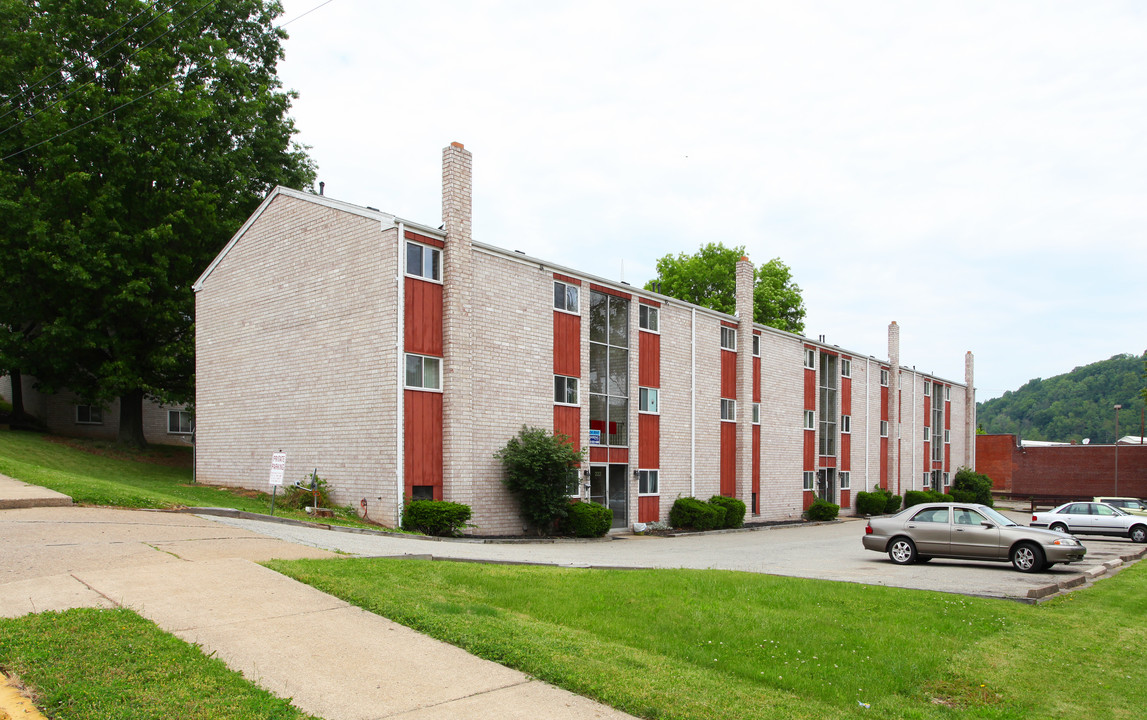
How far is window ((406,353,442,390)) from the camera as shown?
21189 mm

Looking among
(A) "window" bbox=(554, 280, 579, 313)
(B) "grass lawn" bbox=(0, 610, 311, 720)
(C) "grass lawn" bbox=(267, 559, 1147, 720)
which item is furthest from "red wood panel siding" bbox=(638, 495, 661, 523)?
(B) "grass lawn" bbox=(0, 610, 311, 720)

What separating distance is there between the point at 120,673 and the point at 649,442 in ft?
77.6

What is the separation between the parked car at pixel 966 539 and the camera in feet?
55.2

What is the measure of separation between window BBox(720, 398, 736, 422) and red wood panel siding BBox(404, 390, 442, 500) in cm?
1550

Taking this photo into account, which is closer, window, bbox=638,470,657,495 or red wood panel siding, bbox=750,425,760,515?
window, bbox=638,470,657,495

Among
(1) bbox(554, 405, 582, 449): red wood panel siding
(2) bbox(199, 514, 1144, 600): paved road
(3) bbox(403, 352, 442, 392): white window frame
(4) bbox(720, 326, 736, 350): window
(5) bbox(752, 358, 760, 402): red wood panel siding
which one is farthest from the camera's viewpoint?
(5) bbox(752, 358, 760, 402): red wood panel siding

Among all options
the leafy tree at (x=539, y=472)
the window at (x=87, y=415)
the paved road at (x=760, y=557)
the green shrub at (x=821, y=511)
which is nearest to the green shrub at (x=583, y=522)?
the leafy tree at (x=539, y=472)

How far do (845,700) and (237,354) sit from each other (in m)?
24.1

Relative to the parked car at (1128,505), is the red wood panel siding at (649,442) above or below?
above

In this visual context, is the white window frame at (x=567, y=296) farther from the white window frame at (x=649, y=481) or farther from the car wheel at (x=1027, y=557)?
the car wheel at (x=1027, y=557)

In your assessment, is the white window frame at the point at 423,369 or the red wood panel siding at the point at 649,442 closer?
the white window frame at the point at 423,369

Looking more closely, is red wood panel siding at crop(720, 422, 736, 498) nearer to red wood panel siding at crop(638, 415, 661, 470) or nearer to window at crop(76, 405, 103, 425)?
red wood panel siding at crop(638, 415, 661, 470)

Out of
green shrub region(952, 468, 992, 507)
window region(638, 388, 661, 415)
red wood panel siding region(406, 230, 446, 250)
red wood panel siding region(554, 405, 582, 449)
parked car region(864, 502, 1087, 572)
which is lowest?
green shrub region(952, 468, 992, 507)

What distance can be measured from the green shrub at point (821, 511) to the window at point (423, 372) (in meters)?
23.6
